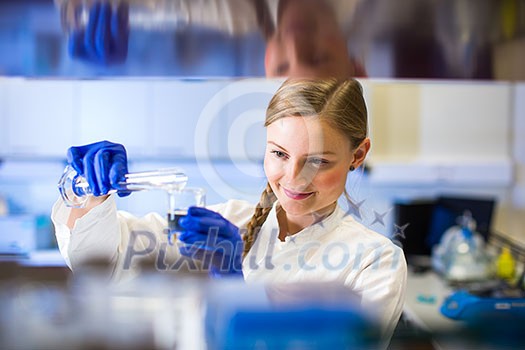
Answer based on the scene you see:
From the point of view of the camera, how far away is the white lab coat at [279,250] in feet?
1.58

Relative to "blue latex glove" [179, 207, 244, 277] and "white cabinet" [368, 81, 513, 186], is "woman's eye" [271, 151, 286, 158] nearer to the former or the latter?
"blue latex glove" [179, 207, 244, 277]

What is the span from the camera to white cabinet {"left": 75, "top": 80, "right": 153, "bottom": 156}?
0.49 meters

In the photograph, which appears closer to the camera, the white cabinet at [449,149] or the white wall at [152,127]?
the white wall at [152,127]

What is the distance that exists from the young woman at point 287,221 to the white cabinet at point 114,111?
1cm

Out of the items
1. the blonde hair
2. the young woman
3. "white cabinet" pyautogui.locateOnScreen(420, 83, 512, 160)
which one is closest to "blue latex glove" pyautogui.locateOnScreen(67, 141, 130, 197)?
the young woman

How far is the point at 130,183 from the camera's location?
502 mm

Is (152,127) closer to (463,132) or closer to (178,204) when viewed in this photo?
(178,204)

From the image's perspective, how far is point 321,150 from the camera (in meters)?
0.50

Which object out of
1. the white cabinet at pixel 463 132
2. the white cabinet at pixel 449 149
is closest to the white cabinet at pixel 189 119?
the white cabinet at pixel 463 132

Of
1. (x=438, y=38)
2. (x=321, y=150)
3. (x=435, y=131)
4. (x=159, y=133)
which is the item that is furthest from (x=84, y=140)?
(x=435, y=131)

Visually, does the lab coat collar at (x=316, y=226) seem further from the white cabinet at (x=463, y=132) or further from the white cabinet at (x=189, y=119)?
the white cabinet at (x=463, y=132)

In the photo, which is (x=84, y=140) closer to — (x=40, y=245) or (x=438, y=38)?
(x=40, y=245)

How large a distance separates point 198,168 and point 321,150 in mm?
107

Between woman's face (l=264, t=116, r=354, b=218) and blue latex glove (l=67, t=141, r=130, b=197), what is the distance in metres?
0.12
